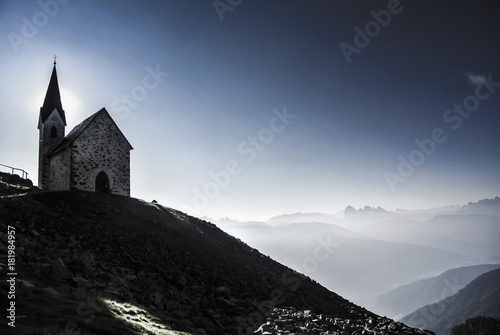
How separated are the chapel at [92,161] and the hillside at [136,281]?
14.9 feet

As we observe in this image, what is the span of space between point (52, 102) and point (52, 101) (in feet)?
0.75

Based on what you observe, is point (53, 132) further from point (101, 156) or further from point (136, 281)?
point (136, 281)

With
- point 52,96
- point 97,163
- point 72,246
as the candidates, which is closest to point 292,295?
point 72,246

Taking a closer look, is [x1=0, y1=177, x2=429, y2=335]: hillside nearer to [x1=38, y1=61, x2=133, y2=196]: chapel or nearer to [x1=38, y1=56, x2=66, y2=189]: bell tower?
[x1=38, y1=61, x2=133, y2=196]: chapel

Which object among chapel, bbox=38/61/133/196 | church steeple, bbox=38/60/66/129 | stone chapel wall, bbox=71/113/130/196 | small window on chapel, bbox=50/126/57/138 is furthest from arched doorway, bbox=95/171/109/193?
church steeple, bbox=38/60/66/129

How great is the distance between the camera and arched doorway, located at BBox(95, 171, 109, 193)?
34469 mm

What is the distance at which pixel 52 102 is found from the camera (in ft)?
144

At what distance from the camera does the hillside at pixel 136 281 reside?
1196 centimetres

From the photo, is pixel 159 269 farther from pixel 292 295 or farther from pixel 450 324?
pixel 450 324

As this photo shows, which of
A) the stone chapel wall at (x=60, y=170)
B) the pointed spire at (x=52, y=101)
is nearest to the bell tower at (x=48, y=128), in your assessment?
the pointed spire at (x=52, y=101)

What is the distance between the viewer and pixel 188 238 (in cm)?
2844

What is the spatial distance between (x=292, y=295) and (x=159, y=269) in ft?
37.8

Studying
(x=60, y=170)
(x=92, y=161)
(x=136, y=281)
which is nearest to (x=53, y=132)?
(x=60, y=170)

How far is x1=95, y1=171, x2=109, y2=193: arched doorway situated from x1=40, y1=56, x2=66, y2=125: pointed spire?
50.0 feet
